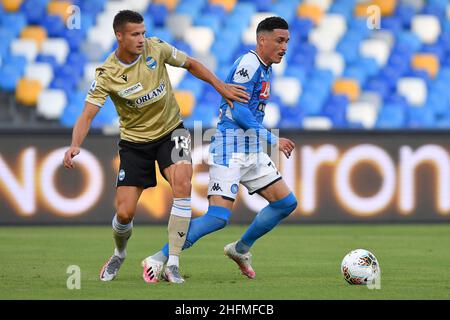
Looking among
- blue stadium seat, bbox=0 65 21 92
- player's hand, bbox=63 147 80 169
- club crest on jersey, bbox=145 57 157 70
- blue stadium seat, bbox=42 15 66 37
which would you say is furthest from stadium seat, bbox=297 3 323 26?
player's hand, bbox=63 147 80 169

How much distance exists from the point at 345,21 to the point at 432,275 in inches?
432

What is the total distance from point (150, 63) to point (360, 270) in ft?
6.98

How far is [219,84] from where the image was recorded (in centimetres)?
750

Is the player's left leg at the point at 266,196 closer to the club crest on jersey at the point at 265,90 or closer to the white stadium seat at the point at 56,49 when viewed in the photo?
the club crest on jersey at the point at 265,90

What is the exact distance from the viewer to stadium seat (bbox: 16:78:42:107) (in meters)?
15.0

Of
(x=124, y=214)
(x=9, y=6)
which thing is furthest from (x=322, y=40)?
(x=124, y=214)

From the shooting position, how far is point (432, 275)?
7789mm

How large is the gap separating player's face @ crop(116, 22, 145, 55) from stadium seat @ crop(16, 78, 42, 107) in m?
7.98

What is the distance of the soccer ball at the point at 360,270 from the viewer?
7.09 meters

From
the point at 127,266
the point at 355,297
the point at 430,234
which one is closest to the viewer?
the point at 355,297

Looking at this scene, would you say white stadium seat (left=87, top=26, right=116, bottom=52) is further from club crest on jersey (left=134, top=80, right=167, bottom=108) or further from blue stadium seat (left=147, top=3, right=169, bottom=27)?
club crest on jersey (left=134, top=80, right=167, bottom=108)

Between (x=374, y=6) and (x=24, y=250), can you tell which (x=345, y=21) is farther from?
(x=24, y=250)

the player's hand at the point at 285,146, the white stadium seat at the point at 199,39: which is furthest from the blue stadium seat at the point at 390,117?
the player's hand at the point at 285,146

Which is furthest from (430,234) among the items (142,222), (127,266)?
(127,266)
